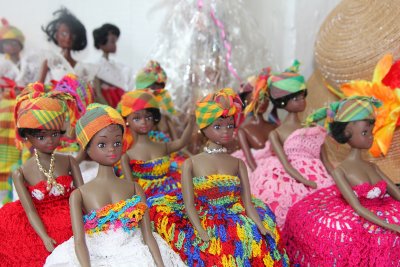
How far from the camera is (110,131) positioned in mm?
1704

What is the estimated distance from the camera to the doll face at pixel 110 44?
12.2 ft

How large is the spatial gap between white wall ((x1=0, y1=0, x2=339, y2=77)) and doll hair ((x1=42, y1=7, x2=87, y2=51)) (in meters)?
0.08

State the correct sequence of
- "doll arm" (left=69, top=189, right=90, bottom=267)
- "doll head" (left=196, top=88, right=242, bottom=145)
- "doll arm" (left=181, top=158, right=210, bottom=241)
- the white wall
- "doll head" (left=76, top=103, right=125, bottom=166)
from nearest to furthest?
"doll arm" (left=69, top=189, right=90, bottom=267)
"doll head" (left=76, top=103, right=125, bottom=166)
"doll arm" (left=181, top=158, right=210, bottom=241)
"doll head" (left=196, top=88, right=242, bottom=145)
the white wall

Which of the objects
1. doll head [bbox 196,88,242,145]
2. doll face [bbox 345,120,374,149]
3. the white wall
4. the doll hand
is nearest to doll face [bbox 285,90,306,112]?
doll face [bbox 345,120,374,149]

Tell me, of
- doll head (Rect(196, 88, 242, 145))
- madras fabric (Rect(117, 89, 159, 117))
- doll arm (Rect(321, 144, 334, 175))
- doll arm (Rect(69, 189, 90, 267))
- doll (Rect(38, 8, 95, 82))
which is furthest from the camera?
doll (Rect(38, 8, 95, 82))

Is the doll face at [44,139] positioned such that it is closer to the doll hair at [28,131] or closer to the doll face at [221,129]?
the doll hair at [28,131]

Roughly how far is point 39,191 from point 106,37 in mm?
2008

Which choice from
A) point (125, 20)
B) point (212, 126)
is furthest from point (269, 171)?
point (125, 20)

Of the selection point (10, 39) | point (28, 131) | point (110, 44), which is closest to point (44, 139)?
point (28, 131)

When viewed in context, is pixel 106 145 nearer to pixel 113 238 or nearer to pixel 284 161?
pixel 113 238

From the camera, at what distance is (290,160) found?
8.37ft

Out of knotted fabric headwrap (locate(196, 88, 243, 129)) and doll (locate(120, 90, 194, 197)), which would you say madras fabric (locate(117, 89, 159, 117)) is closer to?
doll (locate(120, 90, 194, 197))

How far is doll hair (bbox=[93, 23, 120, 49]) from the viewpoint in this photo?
3682mm

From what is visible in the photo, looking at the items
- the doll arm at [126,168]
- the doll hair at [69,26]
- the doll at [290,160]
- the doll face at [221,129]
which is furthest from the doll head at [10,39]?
the doll face at [221,129]
